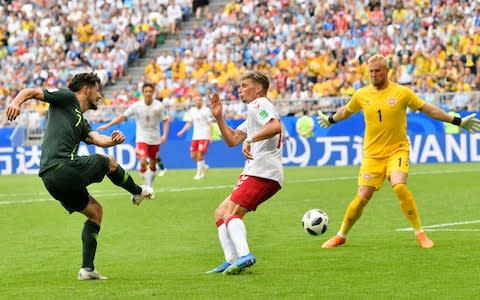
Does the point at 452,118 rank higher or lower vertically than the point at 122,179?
lower

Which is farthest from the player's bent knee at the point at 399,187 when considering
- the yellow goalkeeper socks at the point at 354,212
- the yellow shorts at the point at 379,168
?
the yellow goalkeeper socks at the point at 354,212

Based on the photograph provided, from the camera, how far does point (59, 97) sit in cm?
1052

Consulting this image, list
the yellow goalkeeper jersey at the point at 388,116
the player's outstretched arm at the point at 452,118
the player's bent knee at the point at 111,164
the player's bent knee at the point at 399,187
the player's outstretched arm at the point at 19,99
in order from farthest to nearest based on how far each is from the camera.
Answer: the yellow goalkeeper jersey at the point at 388,116, the player's bent knee at the point at 399,187, the player's outstretched arm at the point at 452,118, the player's bent knee at the point at 111,164, the player's outstretched arm at the point at 19,99

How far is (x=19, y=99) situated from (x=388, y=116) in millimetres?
5137

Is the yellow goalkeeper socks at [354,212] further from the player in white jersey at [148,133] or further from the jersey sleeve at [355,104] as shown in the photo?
the player in white jersey at [148,133]

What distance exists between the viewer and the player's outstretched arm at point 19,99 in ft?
32.2

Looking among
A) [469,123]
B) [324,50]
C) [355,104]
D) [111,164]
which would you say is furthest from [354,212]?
[324,50]

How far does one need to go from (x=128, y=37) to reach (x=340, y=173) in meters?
16.8

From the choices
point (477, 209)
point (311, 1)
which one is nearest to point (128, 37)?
point (311, 1)

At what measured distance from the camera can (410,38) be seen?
3641cm

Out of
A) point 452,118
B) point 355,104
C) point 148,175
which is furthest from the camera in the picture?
point 148,175

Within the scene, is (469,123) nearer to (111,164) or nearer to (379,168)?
(379,168)

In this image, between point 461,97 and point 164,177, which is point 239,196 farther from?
point 461,97

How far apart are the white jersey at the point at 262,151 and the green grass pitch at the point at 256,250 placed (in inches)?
38.3
